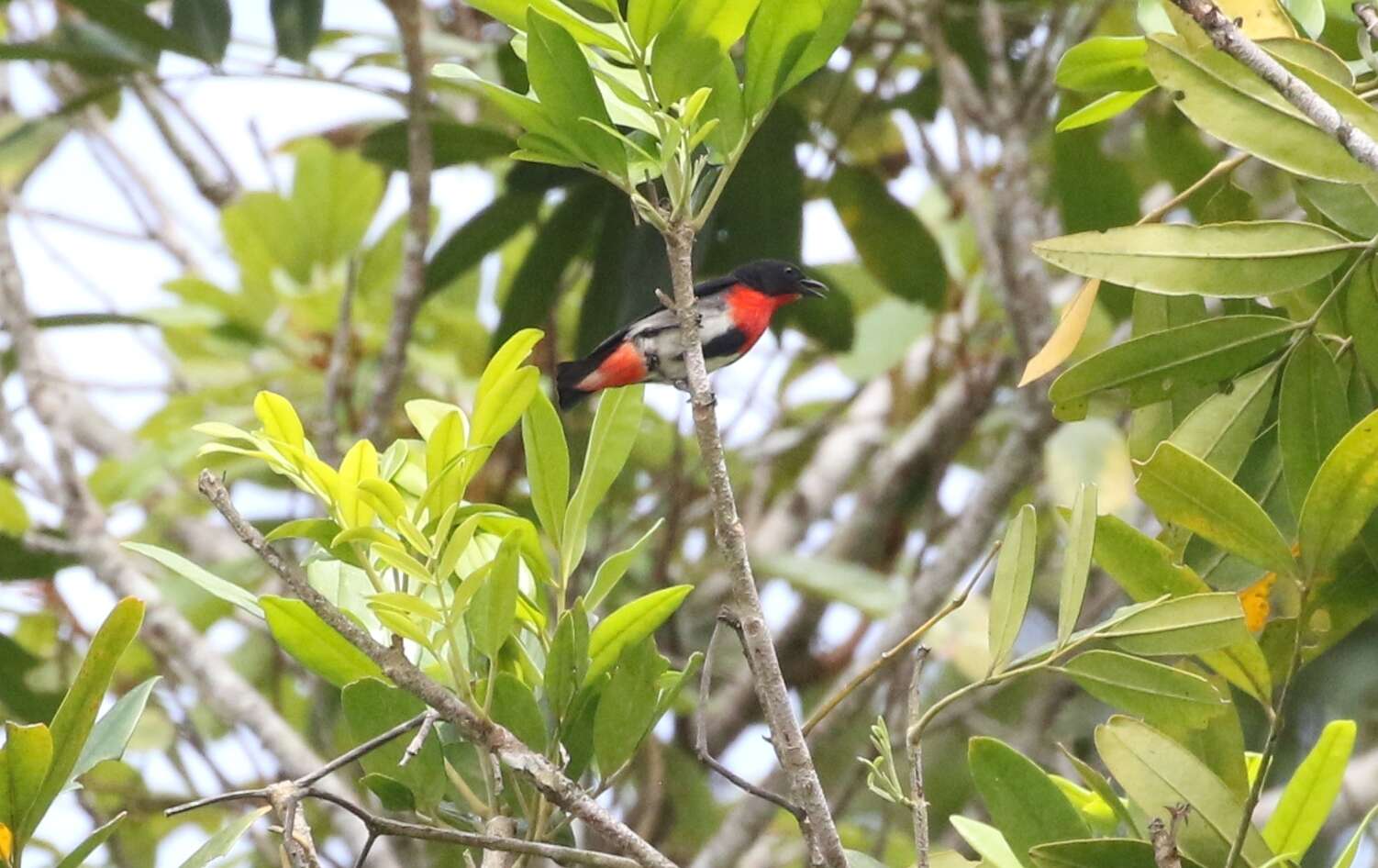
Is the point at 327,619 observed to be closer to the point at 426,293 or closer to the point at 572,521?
the point at 572,521

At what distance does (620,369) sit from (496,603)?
1.14 m

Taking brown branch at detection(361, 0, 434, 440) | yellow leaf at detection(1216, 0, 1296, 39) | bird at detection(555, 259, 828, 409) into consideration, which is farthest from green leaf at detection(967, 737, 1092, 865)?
brown branch at detection(361, 0, 434, 440)

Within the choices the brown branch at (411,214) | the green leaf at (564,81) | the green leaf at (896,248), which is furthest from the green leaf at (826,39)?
the green leaf at (896,248)

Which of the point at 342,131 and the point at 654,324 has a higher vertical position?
the point at 342,131

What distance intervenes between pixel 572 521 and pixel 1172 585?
0.46 metres

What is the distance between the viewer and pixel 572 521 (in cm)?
133

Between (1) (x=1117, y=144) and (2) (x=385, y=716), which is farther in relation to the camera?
(1) (x=1117, y=144)

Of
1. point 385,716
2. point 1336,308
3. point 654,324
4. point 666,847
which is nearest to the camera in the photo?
point 385,716

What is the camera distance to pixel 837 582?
10.8 feet

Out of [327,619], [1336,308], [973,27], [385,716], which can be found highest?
[973,27]

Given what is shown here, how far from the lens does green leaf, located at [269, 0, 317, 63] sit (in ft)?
8.91

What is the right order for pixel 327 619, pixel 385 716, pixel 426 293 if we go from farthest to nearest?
pixel 426 293 < pixel 385 716 < pixel 327 619

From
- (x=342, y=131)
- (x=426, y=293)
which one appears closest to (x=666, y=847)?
(x=426, y=293)

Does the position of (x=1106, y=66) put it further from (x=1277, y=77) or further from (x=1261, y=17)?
(x=1277, y=77)
